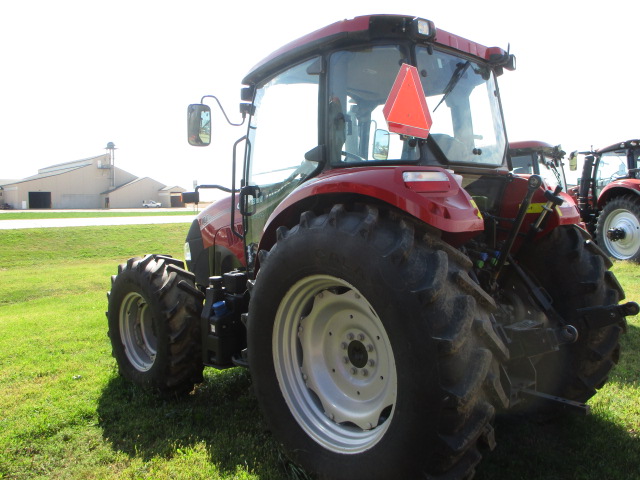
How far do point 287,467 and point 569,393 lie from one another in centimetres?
179

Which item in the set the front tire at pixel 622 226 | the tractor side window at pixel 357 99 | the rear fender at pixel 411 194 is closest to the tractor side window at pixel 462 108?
the tractor side window at pixel 357 99

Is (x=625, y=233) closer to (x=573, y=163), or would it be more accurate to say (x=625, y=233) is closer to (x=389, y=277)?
(x=573, y=163)

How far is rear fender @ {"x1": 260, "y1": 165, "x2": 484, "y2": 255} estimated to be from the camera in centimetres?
227

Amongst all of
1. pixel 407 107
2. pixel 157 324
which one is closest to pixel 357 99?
pixel 407 107

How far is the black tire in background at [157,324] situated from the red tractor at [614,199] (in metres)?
9.50

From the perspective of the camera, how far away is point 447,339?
2043 millimetres

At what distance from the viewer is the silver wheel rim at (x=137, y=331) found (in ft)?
13.9

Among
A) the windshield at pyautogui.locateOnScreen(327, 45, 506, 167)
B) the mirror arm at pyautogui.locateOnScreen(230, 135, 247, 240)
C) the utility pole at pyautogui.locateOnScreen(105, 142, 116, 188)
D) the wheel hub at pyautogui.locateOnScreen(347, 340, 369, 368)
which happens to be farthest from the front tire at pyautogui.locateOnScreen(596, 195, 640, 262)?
the utility pole at pyautogui.locateOnScreen(105, 142, 116, 188)

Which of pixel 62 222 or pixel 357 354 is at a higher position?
A: pixel 357 354

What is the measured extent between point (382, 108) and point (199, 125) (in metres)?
1.54

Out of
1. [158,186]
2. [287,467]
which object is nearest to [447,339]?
[287,467]

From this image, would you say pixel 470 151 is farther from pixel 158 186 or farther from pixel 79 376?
pixel 158 186

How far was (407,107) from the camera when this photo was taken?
253 centimetres

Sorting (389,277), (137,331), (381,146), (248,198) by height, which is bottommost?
(137,331)
